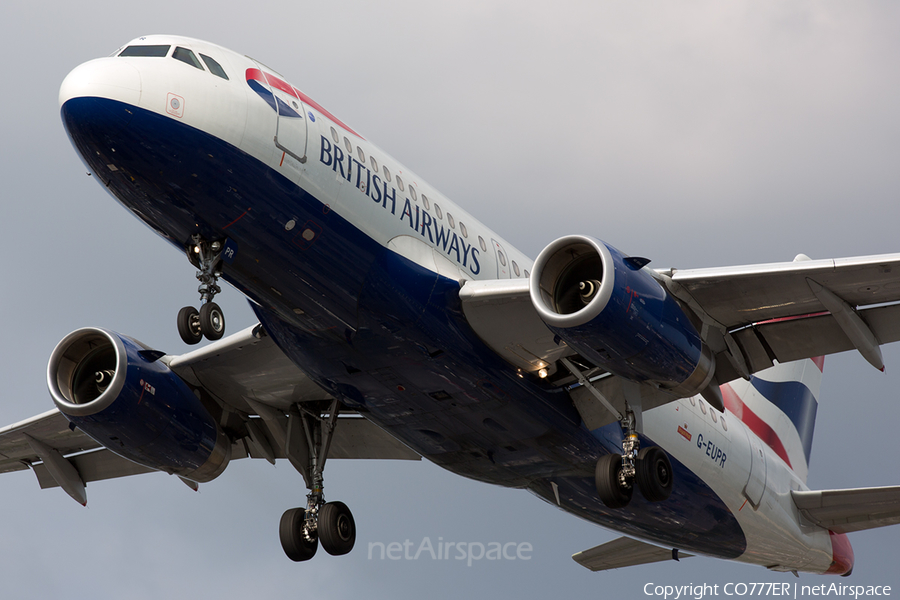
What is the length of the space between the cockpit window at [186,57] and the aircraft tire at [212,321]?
3.31 metres

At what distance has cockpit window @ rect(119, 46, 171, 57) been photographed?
15.1m

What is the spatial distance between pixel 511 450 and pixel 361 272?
203 inches

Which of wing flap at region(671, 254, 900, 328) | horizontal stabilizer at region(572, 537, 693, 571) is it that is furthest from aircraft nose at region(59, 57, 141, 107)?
horizontal stabilizer at region(572, 537, 693, 571)

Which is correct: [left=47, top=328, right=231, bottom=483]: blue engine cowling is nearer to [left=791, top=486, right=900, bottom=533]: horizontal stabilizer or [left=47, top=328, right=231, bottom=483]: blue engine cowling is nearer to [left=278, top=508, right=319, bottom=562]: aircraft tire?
[left=278, top=508, right=319, bottom=562]: aircraft tire

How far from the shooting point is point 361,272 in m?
16.4

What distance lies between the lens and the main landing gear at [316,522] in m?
20.8

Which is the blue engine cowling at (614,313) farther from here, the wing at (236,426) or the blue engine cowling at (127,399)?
the blue engine cowling at (127,399)

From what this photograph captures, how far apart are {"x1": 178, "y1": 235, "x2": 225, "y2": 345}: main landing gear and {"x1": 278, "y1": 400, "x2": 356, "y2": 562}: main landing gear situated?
5874 millimetres

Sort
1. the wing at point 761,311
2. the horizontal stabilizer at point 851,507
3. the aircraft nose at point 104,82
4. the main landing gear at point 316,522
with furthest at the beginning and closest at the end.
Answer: the horizontal stabilizer at point 851,507 → the main landing gear at point 316,522 → the wing at point 761,311 → the aircraft nose at point 104,82

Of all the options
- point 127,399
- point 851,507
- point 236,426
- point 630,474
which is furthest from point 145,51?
point 851,507

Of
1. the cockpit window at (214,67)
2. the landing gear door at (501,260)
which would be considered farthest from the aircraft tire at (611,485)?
the cockpit window at (214,67)

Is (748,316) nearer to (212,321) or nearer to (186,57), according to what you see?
(212,321)

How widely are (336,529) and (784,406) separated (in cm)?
1291

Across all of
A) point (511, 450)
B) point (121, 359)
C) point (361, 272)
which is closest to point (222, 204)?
point (361, 272)
